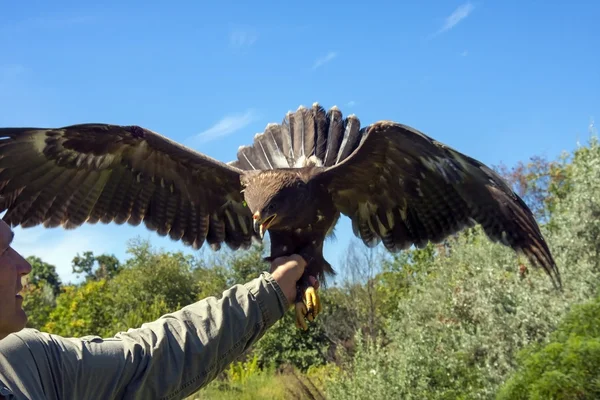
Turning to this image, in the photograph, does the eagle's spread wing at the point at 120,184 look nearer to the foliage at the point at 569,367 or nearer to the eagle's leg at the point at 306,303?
the eagle's leg at the point at 306,303

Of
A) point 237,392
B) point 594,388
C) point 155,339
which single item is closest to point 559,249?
point 594,388

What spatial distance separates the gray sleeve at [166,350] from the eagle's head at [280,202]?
1.54 meters

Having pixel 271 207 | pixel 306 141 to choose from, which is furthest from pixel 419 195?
pixel 271 207

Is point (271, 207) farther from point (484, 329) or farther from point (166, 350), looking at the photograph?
point (484, 329)

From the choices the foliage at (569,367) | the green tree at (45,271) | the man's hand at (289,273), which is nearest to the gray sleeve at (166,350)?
the man's hand at (289,273)

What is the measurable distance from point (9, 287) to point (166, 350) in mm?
804

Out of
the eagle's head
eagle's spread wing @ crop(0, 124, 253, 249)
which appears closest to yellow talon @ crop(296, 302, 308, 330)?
the eagle's head

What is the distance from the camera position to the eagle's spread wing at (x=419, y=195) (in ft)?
14.5

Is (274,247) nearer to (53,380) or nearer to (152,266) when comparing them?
(53,380)

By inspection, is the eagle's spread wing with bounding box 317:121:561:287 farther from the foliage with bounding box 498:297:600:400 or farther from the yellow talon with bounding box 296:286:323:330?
the foliage with bounding box 498:297:600:400

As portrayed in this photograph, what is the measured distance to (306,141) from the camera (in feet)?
17.7

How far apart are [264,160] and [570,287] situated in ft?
20.6

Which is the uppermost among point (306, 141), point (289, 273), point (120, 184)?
point (306, 141)

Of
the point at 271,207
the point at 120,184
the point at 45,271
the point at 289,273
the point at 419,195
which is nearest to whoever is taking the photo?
the point at 289,273
